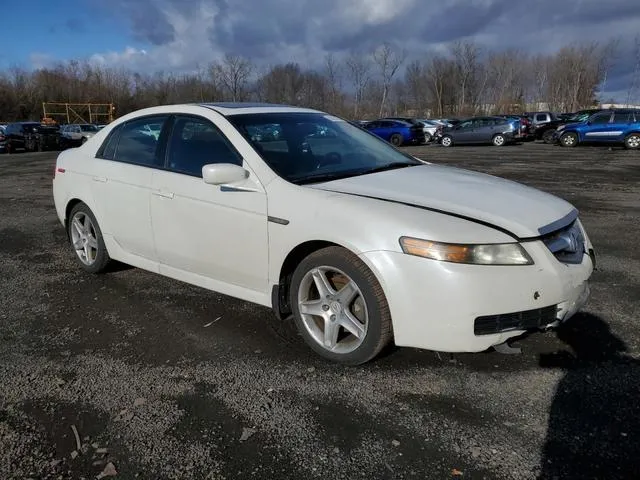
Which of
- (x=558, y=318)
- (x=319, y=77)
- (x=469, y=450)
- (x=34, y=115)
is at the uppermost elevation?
(x=319, y=77)

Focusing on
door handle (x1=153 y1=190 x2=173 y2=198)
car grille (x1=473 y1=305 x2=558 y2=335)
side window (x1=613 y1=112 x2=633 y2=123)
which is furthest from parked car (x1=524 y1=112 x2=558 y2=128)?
car grille (x1=473 y1=305 x2=558 y2=335)

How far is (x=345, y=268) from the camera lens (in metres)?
3.10

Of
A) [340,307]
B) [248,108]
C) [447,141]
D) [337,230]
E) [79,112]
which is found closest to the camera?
[337,230]

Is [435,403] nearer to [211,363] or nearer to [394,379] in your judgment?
[394,379]

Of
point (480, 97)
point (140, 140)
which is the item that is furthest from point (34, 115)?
point (140, 140)

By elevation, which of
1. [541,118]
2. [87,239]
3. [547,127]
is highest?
[541,118]

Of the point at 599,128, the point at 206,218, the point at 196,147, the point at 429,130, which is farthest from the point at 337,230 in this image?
the point at 429,130

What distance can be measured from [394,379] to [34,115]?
65.8 meters

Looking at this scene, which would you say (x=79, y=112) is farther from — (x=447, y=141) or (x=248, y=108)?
(x=248, y=108)

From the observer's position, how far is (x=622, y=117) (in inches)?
894

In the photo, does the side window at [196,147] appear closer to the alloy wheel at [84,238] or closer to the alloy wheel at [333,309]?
the alloy wheel at [333,309]

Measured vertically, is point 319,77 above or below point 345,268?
above

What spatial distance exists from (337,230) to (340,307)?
0.49 m

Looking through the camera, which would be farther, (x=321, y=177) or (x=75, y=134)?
(x=75, y=134)
